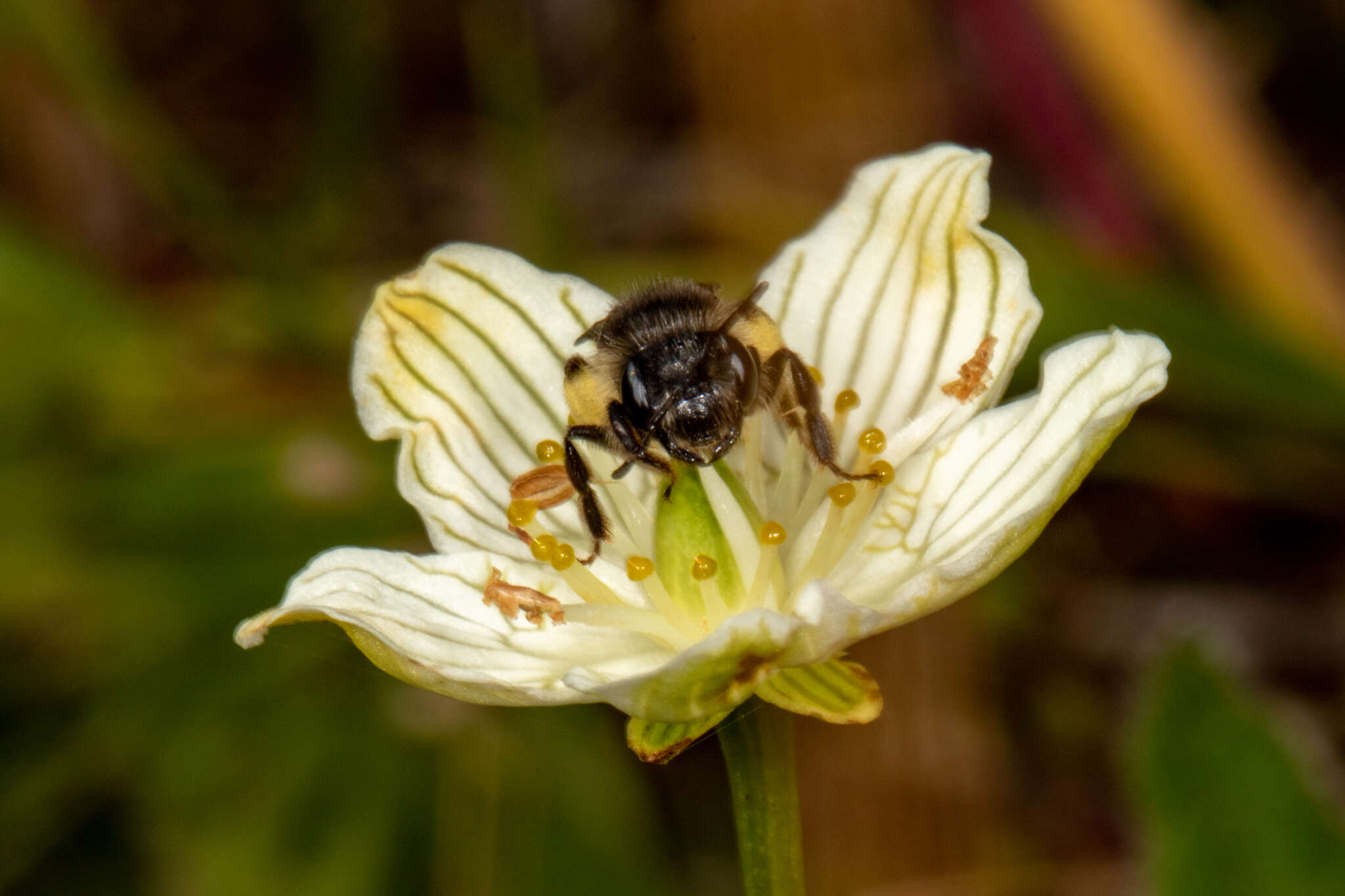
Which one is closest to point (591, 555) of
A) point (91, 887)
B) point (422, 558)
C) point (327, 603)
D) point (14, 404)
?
point (422, 558)

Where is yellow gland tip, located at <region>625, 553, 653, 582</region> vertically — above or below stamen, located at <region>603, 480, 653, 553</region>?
below

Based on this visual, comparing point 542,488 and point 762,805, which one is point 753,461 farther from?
point 762,805

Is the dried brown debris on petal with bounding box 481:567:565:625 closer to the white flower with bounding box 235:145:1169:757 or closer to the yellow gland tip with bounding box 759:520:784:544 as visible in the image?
the white flower with bounding box 235:145:1169:757

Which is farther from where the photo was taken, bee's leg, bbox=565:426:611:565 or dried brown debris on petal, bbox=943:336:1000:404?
dried brown debris on petal, bbox=943:336:1000:404

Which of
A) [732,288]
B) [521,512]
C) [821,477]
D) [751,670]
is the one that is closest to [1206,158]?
[732,288]

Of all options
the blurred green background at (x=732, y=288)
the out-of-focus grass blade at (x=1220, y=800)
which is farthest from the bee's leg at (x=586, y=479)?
the blurred green background at (x=732, y=288)

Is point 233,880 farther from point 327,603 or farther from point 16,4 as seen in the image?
point 16,4

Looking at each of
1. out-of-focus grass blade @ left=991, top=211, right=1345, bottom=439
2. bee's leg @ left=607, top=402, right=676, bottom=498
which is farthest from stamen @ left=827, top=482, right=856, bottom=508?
out-of-focus grass blade @ left=991, top=211, right=1345, bottom=439
